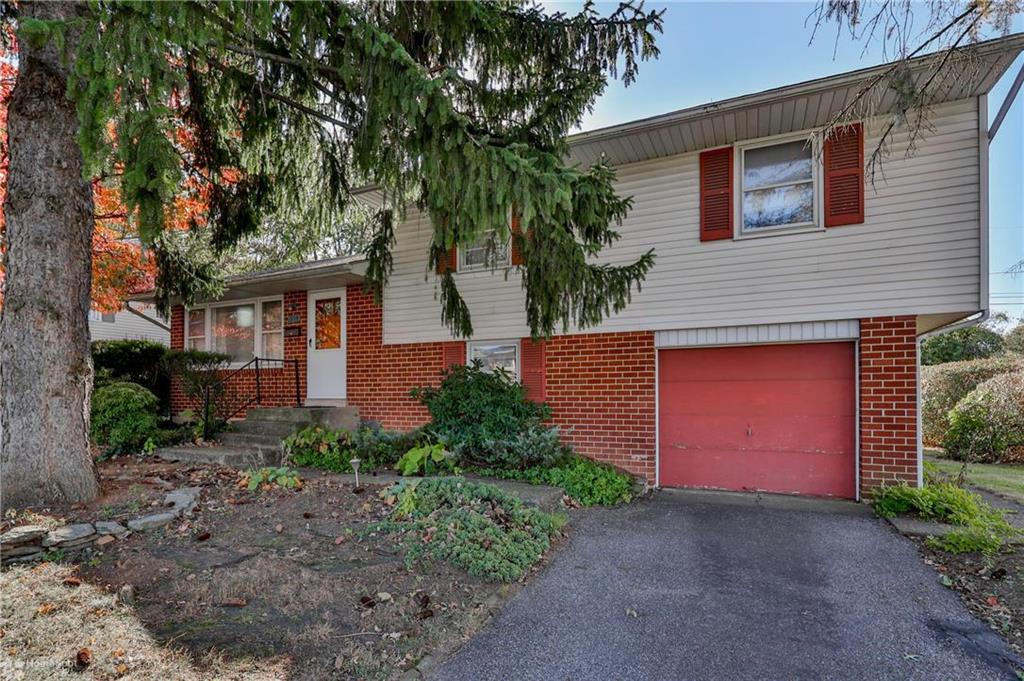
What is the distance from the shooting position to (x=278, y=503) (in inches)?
214

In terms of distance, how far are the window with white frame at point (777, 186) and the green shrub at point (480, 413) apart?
3.81 metres

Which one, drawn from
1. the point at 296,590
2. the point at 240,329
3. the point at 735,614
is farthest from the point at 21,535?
the point at 240,329

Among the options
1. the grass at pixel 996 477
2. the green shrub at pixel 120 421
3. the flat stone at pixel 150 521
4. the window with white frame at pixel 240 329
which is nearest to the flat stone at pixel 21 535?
the flat stone at pixel 150 521

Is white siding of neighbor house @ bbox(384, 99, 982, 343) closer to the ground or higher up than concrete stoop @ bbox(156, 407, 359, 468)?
higher up

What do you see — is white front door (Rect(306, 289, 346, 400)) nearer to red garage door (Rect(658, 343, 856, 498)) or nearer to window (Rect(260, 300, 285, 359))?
window (Rect(260, 300, 285, 359))

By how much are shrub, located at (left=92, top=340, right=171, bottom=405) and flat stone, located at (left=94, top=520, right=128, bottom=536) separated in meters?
7.32

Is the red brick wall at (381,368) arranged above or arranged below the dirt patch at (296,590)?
above

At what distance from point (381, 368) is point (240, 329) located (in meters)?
4.10

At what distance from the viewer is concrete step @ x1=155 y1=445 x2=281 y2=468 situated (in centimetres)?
715

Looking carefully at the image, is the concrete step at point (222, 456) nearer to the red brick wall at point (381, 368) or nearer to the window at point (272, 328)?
the red brick wall at point (381, 368)

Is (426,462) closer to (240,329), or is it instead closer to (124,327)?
(240,329)

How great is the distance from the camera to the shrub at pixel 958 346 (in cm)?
1556

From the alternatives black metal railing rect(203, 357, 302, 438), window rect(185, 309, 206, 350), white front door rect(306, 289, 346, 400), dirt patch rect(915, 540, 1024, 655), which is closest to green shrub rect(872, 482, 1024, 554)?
dirt patch rect(915, 540, 1024, 655)

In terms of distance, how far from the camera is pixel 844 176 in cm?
621
